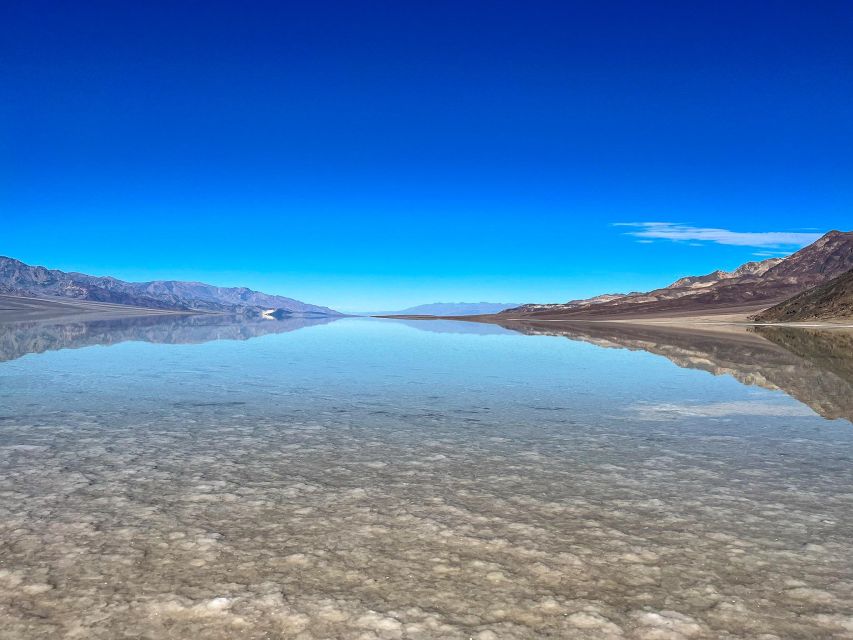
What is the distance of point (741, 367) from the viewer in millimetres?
22672

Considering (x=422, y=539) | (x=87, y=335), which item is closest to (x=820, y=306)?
(x=87, y=335)

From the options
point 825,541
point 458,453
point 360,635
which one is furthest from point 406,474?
point 825,541

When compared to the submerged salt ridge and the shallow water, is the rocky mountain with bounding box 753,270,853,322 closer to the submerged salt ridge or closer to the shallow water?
the shallow water

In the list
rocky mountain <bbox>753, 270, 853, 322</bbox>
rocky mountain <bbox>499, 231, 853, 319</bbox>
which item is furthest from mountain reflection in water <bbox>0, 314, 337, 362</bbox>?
rocky mountain <bbox>499, 231, 853, 319</bbox>

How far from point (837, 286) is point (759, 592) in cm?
11102

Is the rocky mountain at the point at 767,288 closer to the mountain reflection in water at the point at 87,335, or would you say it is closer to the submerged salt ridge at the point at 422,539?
the mountain reflection in water at the point at 87,335

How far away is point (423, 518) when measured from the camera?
6.42 m

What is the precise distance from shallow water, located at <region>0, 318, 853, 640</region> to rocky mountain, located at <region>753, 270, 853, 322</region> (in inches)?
3385

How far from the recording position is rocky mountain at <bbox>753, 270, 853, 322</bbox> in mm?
86188

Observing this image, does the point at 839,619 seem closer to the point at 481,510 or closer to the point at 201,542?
the point at 481,510

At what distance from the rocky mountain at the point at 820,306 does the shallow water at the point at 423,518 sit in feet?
282

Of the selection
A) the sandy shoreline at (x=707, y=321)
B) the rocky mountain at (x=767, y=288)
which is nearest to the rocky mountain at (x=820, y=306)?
the sandy shoreline at (x=707, y=321)

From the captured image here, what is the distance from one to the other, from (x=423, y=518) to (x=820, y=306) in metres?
104

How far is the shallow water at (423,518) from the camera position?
175 inches
